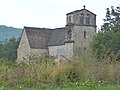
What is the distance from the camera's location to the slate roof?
74562 millimetres

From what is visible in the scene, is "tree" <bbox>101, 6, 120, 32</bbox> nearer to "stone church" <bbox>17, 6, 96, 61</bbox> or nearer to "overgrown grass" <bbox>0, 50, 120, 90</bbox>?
"stone church" <bbox>17, 6, 96, 61</bbox>

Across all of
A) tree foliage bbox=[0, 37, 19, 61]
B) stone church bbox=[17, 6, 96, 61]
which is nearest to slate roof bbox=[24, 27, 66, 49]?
stone church bbox=[17, 6, 96, 61]

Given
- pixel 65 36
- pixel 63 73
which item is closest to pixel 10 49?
pixel 65 36

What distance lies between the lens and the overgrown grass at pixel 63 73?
57.2 ft

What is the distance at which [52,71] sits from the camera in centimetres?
1925

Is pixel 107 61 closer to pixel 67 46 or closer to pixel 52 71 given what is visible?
pixel 52 71

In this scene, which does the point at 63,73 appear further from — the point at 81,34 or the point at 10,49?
the point at 10,49

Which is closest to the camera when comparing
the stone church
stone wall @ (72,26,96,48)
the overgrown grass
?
the overgrown grass

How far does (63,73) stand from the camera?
1947cm

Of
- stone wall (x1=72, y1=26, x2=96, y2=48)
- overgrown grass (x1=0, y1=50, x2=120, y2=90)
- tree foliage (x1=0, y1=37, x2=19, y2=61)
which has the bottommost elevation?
tree foliage (x1=0, y1=37, x2=19, y2=61)

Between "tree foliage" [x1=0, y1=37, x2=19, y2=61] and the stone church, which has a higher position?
the stone church

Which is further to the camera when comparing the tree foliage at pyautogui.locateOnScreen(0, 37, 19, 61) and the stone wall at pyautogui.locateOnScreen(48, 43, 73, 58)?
the tree foliage at pyautogui.locateOnScreen(0, 37, 19, 61)

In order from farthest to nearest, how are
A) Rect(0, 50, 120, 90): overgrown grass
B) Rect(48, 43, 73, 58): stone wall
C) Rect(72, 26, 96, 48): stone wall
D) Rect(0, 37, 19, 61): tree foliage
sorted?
Rect(0, 37, 19, 61): tree foliage, Rect(72, 26, 96, 48): stone wall, Rect(48, 43, 73, 58): stone wall, Rect(0, 50, 120, 90): overgrown grass

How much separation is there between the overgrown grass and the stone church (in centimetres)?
4937
